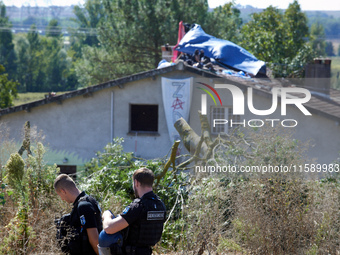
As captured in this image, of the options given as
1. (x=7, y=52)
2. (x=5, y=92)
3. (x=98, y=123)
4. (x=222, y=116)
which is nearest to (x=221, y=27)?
(x=5, y=92)

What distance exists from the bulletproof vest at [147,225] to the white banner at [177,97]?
35.4ft

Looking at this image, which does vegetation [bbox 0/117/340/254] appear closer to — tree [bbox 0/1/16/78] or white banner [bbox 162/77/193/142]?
white banner [bbox 162/77/193/142]

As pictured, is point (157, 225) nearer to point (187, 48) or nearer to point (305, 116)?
point (305, 116)

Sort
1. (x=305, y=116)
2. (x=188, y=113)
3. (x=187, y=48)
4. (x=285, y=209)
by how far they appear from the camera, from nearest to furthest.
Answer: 1. (x=285, y=209)
2. (x=305, y=116)
3. (x=188, y=113)
4. (x=187, y=48)

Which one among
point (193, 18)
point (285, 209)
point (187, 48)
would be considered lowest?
point (285, 209)

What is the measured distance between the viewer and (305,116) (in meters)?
13.7

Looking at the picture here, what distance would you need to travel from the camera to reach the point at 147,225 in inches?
182

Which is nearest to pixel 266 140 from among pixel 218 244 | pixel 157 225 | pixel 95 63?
pixel 218 244

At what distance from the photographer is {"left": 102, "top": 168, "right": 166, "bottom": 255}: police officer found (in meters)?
4.55

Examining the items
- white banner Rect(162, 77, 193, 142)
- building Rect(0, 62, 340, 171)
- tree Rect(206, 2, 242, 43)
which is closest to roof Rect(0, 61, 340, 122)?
building Rect(0, 62, 340, 171)

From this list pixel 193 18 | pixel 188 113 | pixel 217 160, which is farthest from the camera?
pixel 193 18

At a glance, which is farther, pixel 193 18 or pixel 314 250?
pixel 193 18

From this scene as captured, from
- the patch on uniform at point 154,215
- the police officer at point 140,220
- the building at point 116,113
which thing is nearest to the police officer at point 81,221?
the police officer at point 140,220

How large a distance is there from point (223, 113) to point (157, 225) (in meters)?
9.98
